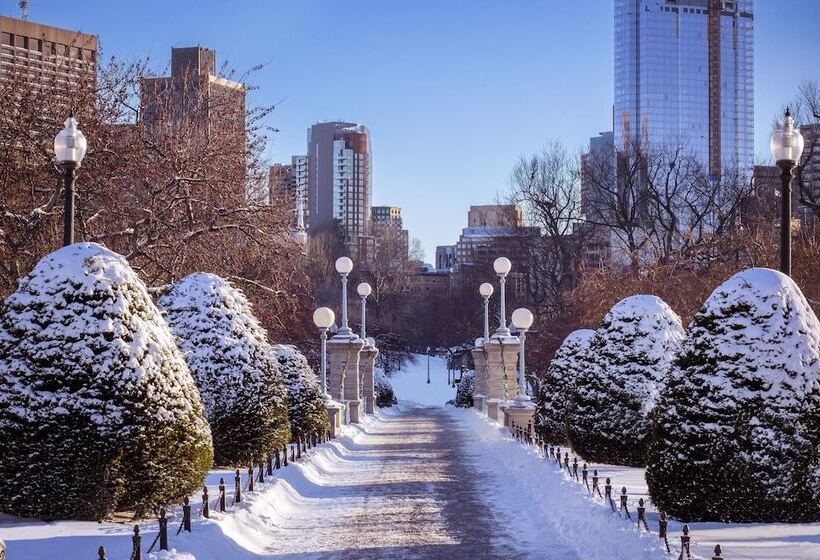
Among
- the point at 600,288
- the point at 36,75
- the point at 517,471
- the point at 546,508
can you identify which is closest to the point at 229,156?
the point at 36,75

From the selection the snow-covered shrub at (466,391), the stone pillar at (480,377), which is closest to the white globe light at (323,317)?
the stone pillar at (480,377)

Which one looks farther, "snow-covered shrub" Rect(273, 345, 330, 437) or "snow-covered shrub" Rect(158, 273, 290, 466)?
"snow-covered shrub" Rect(273, 345, 330, 437)

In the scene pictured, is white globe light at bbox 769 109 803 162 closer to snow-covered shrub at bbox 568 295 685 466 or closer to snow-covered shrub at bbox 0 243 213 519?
snow-covered shrub at bbox 568 295 685 466

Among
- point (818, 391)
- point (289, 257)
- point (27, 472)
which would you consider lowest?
point (27, 472)

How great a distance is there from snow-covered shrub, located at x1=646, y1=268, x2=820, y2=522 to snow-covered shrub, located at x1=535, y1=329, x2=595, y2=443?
36.2 feet

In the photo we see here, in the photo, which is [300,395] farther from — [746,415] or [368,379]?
[368,379]

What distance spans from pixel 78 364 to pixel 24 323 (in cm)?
81

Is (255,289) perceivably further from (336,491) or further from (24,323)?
(24,323)

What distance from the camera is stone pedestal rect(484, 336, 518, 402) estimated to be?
40.5 m

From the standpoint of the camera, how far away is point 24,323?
1237 cm

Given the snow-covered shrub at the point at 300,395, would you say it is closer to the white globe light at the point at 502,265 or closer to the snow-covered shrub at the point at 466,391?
the white globe light at the point at 502,265

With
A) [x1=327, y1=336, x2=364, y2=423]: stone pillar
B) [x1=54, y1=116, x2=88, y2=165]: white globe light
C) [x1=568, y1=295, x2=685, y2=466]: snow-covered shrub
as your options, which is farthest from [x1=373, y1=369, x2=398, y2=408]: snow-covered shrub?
[x1=54, y1=116, x2=88, y2=165]: white globe light

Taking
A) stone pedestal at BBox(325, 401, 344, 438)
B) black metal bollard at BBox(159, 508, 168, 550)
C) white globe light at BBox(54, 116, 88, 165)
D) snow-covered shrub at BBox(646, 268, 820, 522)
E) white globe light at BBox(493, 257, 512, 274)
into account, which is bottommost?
stone pedestal at BBox(325, 401, 344, 438)

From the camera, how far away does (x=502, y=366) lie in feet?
134
